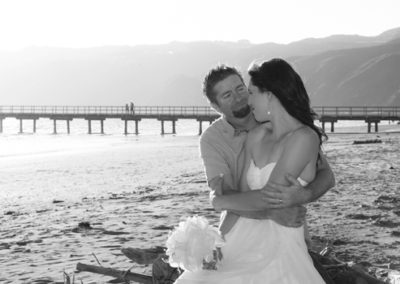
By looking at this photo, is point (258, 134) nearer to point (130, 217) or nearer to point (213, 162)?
point (213, 162)

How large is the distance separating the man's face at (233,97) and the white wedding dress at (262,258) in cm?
78

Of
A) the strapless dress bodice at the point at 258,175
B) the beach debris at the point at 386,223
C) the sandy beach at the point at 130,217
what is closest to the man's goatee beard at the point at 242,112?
the strapless dress bodice at the point at 258,175

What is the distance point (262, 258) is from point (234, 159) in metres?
0.80

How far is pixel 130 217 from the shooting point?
9273 mm

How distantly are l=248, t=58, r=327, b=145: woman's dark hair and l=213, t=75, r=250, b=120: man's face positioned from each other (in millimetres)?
774

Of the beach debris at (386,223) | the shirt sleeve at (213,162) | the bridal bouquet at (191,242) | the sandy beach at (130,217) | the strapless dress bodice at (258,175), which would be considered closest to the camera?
the bridal bouquet at (191,242)

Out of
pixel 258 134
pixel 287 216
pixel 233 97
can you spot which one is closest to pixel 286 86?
pixel 258 134

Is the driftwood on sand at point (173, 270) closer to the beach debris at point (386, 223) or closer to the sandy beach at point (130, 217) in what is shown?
the sandy beach at point (130, 217)

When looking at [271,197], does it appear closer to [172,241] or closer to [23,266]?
[172,241]

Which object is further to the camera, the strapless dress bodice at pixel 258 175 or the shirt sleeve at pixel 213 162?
the shirt sleeve at pixel 213 162

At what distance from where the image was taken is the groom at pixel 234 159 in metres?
3.22

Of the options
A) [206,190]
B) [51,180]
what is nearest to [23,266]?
[206,190]

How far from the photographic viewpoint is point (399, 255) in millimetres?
6117

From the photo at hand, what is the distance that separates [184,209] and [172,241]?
664 centimetres
